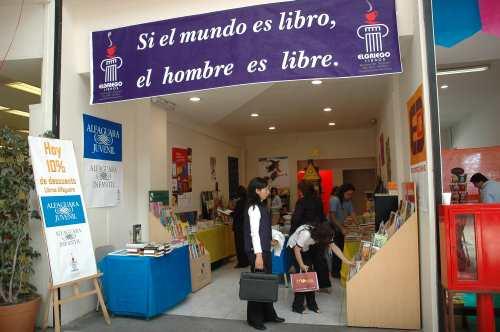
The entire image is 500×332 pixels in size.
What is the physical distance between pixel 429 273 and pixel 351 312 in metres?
0.91

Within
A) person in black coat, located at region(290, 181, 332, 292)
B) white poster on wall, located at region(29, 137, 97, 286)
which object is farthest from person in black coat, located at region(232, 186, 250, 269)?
white poster on wall, located at region(29, 137, 97, 286)

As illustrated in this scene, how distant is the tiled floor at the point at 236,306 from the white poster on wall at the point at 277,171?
565cm

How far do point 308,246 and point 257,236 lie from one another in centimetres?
80

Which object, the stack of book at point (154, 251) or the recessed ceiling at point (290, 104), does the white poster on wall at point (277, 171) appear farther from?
the stack of book at point (154, 251)

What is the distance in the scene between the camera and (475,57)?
16.0 ft

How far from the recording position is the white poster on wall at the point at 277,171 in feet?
36.6

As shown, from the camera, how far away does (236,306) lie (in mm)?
4637

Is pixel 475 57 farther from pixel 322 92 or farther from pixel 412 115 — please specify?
pixel 322 92

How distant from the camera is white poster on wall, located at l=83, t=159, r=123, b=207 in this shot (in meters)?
4.55

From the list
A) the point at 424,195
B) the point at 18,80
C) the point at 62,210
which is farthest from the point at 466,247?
the point at 18,80

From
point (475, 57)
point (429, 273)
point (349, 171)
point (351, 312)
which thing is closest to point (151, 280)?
point (351, 312)

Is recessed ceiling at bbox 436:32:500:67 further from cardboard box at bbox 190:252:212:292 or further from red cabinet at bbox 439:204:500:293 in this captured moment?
cardboard box at bbox 190:252:212:292

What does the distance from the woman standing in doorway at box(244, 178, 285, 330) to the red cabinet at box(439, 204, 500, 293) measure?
1598mm

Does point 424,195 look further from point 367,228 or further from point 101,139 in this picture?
point 101,139
